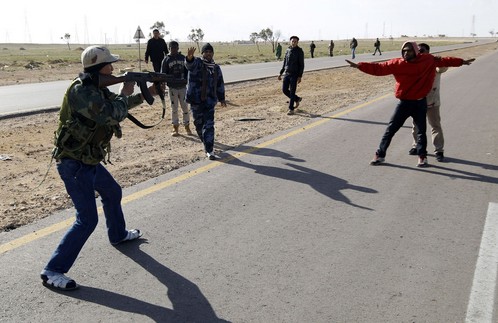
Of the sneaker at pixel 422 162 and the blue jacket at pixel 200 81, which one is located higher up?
the blue jacket at pixel 200 81

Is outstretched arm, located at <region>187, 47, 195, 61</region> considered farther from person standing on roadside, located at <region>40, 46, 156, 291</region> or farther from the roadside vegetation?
the roadside vegetation

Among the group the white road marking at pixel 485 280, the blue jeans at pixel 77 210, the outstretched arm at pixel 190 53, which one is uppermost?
the outstretched arm at pixel 190 53

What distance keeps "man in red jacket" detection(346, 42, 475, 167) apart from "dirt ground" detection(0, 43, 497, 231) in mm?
2938

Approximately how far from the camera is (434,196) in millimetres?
6176

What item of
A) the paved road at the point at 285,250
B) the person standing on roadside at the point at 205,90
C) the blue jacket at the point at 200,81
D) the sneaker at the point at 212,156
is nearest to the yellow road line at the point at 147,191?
the paved road at the point at 285,250

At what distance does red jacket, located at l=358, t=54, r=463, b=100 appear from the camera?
7.25 m

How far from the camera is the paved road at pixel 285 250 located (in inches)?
142

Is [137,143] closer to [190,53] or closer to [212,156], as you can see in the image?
[212,156]

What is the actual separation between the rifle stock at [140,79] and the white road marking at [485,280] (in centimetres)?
302

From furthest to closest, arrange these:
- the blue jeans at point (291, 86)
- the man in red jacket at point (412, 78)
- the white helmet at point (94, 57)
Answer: the blue jeans at point (291, 86) → the man in red jacket at point (412, 78) → the white helmet at point (94, 57)

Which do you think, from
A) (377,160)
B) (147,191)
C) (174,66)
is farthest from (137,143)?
(377,160)

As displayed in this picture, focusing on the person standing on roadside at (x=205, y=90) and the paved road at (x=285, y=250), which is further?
the person standing on roadside at (x=205, y=90)

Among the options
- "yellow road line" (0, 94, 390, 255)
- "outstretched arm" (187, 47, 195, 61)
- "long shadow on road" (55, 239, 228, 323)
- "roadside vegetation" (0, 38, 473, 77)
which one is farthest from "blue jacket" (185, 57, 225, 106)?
"roadside vegetation" (0, 38, 473, 77)

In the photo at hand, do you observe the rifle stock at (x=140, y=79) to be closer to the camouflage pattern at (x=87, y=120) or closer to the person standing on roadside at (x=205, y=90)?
the camouflage pattern at (x=87, y=120)
